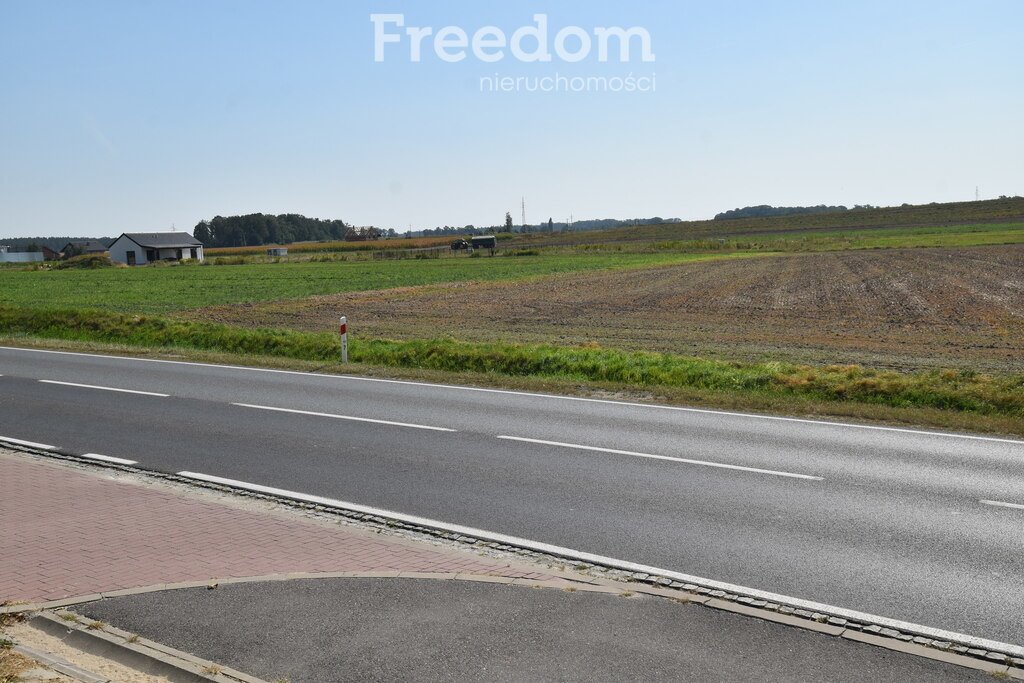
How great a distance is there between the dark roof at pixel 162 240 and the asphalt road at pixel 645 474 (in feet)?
334

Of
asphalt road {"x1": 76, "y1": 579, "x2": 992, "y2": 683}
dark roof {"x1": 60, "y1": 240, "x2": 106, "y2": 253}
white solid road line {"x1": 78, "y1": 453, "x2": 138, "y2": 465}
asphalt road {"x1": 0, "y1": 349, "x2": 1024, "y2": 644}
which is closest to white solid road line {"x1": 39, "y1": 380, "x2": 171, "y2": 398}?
asphalt road {"x1": 0, "y1": 349, "x2": 1024, "y2": 644}

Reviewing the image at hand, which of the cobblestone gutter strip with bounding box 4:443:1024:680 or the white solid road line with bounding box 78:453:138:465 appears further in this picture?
the white solid road line with bounding box 78:453:138:465

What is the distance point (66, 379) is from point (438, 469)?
423 inches

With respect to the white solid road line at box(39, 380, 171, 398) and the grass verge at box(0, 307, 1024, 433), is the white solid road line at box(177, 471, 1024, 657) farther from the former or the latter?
the grass verge at box(0, 307, 1024, 433)

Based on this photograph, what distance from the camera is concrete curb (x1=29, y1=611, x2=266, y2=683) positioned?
16.6 ft

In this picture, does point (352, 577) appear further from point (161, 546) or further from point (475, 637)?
point (161, 546)

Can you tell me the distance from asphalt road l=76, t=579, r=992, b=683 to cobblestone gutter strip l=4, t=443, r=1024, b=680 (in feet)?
0.48

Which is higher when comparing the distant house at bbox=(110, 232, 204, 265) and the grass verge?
the distant house at bbox=(110, 232, 204, 265)

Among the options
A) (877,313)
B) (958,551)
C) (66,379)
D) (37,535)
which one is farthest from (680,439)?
(877,313)

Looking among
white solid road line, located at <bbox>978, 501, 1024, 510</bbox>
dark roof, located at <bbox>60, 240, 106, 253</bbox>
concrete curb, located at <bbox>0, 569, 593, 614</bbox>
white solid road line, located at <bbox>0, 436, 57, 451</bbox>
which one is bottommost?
white solid road line, located at <bbox>978, 501, 1024, 510</bbox>

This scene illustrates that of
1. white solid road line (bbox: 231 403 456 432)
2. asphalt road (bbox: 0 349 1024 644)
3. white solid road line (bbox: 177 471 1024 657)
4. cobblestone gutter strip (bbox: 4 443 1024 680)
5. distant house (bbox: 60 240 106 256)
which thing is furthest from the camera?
distant house (bbox: 60 240 106 256)

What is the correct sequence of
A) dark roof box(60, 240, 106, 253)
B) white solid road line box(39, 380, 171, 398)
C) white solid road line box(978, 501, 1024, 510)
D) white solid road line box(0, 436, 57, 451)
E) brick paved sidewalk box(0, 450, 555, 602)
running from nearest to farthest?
brick paved sidewalk box(0, 450, 555, 602) → white solid road line box(978, 501, 1024, 510) → white solid road line box(0, 436, 57, 451) → white solid road line box(39, 380, 171, 398) → dark roof box(60, 240, 106, 253)

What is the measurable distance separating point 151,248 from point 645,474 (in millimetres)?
110260

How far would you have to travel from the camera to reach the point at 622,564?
Answer: 7012 millimetres
